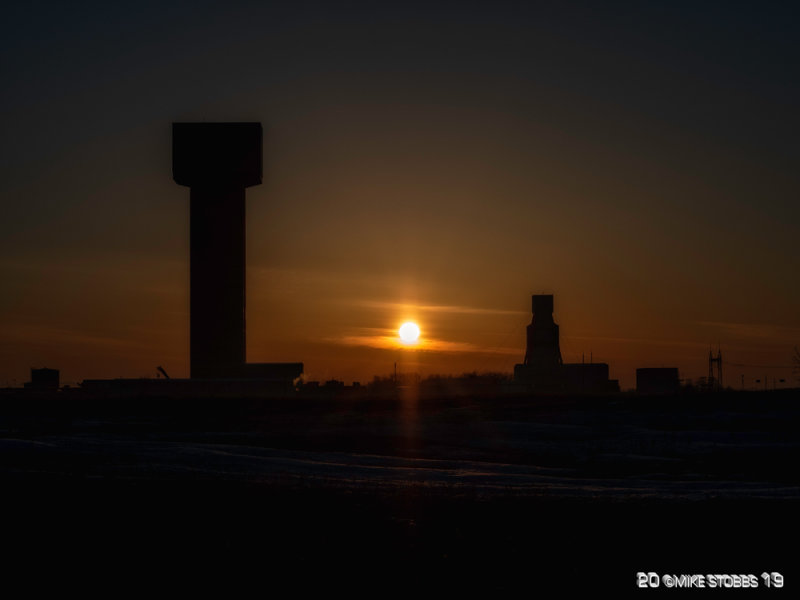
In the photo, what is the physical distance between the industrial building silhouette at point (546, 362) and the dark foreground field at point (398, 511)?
4190 centimetres

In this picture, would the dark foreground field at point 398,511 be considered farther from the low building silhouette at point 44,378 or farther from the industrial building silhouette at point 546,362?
the low building silhouette at point 44,378

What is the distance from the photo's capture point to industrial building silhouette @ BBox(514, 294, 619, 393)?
81.4m

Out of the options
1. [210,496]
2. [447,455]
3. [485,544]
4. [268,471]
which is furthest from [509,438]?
[485,544]

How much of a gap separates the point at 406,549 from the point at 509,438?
1005 inches

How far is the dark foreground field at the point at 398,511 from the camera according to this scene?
42.8 feet

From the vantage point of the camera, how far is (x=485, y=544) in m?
14.6

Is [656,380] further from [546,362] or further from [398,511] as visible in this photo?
[398,511]

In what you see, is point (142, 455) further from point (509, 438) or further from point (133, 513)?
point (509, 438)

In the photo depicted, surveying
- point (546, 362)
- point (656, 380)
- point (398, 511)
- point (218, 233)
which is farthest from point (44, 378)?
point (398, 511)

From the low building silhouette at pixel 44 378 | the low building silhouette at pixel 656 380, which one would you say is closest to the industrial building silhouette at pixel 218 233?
the low building silhouette at pixel 44 378

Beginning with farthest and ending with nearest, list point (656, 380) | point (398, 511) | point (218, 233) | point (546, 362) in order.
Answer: point (656, 380) < point (546, 362) < point (218, 233) < point (398, 511)

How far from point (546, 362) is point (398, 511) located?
2569 inches

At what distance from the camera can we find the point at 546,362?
81562 mm

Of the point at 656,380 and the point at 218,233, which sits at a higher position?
the point at 218,233
